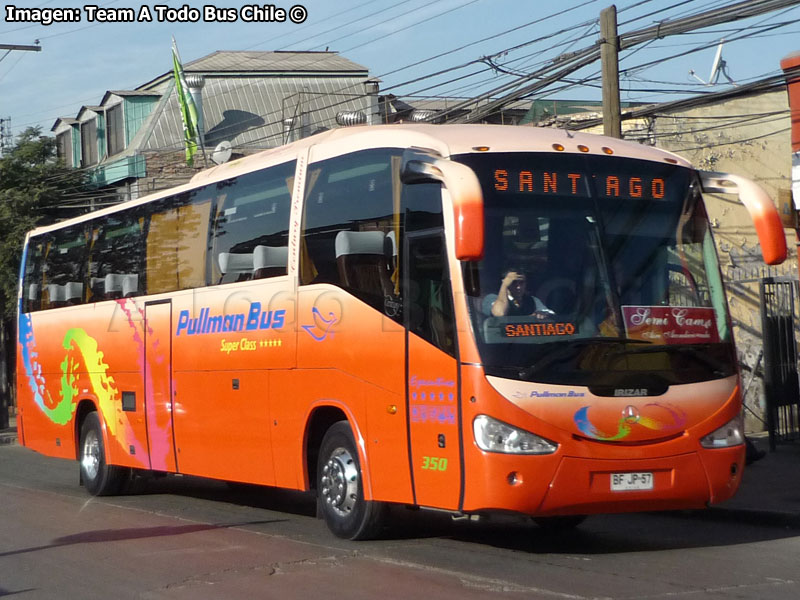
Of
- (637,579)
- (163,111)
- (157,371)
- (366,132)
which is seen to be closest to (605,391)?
(637,579)

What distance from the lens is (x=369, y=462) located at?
928 centimetres

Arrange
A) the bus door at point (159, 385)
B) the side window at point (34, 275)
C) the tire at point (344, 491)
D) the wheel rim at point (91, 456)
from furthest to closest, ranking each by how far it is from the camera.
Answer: the side window at point (34, 275) < the wheel rim at point (91, 456) < the bus door at point (159, 385) < the tire at point (344, 491)

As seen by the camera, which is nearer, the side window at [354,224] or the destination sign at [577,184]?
the destination sign at [577,184]

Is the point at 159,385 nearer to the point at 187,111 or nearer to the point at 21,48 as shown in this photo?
the point at 21,48

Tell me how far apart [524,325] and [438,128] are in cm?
201

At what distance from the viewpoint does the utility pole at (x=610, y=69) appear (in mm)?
14602

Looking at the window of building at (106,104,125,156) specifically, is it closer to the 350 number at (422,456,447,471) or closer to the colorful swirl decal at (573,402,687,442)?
the 350 number at (422,456,447,471)

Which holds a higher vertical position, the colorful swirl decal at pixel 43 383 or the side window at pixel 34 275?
the side window at pixel 34 275

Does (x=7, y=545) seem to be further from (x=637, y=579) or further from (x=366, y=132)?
(x=637, y=579)

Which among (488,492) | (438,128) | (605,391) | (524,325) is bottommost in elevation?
(488,492)

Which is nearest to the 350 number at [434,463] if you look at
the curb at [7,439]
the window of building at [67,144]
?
the curb at [7,439]

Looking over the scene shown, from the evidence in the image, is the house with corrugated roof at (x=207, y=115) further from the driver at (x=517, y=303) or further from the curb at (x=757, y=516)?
the driver at (x=517, y=303)

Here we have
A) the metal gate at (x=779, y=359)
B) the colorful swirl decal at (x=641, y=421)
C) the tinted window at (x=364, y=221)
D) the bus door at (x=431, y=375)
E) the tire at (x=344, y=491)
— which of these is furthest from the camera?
the metal gate at (x=779, y=359)

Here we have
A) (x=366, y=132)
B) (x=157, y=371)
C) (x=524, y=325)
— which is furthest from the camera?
(x=157, y=371)
